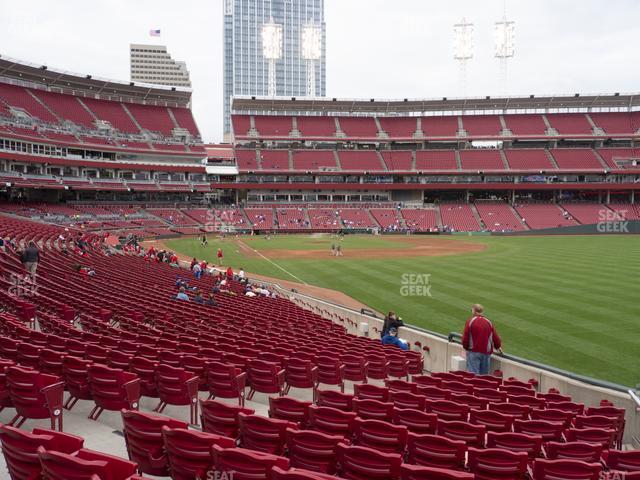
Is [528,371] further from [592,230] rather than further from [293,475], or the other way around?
[592,230]

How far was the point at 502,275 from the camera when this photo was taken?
3312 cm

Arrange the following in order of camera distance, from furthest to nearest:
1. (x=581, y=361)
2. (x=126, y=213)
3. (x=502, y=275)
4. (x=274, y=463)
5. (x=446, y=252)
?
(x=126, y=213), (x=446, y=252), (x=502, y=275), (x=581, y=361), (x=274, y=463)

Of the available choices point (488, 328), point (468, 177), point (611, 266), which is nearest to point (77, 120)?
point (468, 177)

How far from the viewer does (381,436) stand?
5574mm

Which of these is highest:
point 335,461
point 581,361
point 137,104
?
point 137,104

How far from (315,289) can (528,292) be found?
39.8 ft

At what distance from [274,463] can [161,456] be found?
1536mm

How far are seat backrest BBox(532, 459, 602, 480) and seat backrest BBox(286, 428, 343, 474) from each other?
2.06 metres

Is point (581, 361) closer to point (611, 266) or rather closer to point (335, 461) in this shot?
point (335, 461)

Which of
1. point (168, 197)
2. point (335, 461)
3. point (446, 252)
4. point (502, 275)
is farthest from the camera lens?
point (168, 197)

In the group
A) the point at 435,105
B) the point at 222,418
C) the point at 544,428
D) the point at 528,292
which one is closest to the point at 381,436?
the point at 222,418

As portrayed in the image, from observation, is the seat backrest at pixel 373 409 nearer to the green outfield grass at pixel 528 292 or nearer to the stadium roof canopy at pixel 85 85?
the green outfield grass at pixel 528 292

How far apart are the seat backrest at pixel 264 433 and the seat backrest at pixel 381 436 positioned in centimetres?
93

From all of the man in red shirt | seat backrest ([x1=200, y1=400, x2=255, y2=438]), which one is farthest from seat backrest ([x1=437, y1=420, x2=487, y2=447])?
the man in red shirt
